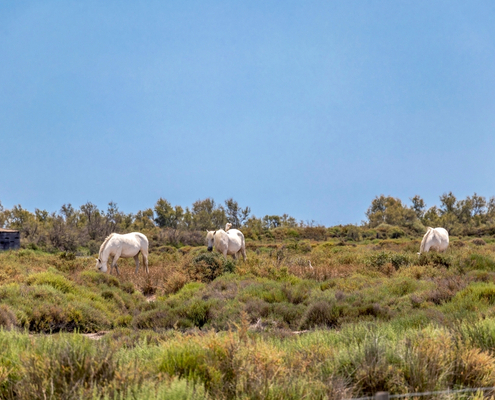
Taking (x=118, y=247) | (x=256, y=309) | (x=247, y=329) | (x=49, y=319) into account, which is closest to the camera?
(x=247, y=329)

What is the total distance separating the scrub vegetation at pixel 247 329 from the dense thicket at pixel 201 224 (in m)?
14.3

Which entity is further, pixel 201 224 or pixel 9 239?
pixel 201 224

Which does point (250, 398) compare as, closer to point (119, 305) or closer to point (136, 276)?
point (119, 305)

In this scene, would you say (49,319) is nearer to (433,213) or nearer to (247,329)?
(247,329)

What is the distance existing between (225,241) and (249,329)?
36.6 feet

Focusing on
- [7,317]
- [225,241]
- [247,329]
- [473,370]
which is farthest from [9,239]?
[473,370]

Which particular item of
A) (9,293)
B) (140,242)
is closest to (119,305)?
Result: (9,293)

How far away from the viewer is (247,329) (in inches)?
211

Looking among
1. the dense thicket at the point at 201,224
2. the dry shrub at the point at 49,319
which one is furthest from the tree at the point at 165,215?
the dry shrub at the point at 49,319

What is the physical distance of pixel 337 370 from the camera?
4938mm

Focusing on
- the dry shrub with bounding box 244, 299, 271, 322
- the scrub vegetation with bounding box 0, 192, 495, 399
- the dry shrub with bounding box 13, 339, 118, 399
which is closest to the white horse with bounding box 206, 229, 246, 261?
the scrub vegetation with bounding box 0, 192, 495, 399

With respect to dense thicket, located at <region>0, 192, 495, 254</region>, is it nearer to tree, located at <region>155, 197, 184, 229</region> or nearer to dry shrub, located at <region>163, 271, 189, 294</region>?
tree, located at <region>155, 197, 184, 229</region>

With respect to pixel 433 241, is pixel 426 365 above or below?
below

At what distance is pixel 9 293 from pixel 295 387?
9383mm
